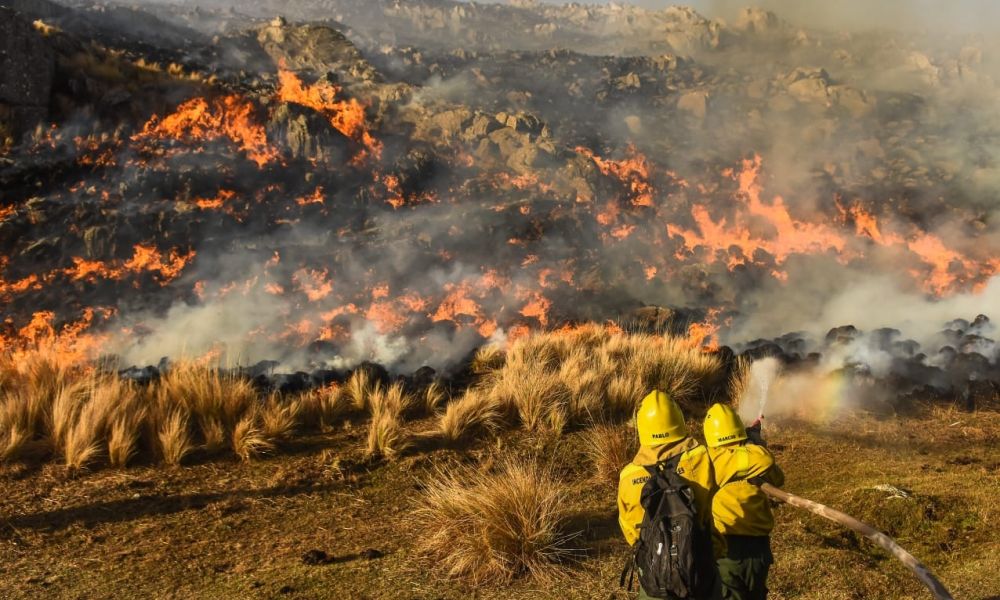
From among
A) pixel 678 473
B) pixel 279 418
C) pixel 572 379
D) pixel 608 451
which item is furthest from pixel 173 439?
pixel 678 473

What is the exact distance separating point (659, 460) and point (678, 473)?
0.51 ft

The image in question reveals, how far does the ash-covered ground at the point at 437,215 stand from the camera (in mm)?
12773

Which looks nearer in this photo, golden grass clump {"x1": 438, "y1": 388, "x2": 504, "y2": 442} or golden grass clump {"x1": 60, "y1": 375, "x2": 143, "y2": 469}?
golden grass clump {"x1": 60, "y1": 375, "x2": 143, "y2": 469}

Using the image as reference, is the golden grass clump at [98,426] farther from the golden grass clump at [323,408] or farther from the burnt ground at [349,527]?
the golden grass clump at [323,408]

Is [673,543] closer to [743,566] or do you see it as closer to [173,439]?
[743,566]

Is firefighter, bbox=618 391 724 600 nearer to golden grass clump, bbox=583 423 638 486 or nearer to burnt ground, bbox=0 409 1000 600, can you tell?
burnt ground, bbox=0 409 1000 600

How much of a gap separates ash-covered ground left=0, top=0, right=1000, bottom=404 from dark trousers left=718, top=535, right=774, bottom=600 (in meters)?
7.46

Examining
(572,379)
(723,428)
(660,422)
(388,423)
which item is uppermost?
(660,422)

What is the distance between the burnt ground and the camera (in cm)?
474

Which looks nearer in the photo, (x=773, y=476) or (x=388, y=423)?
(x=773, y=476)

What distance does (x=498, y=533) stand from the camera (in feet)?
16.7

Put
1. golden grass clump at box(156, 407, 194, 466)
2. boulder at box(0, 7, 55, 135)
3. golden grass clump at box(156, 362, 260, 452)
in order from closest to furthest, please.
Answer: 1. golden grass clump at box(156, 407, 194, 466)
2. golden grass clump at box(156, 362, 260, 452)
3. boulder at box(0, 7, 55, 135)

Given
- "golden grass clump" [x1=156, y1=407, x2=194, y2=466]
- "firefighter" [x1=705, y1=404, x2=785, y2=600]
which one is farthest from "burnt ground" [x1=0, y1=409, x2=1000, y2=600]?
"firefighter" [x1=705, y1=404, x2=785, y2=600]

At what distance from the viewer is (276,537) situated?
5609 mm
